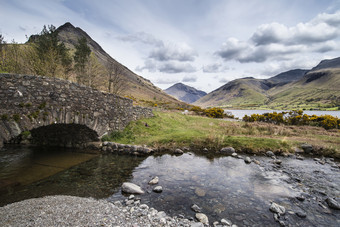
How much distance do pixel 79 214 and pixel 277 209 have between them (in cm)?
681

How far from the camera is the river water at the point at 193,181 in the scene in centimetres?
594

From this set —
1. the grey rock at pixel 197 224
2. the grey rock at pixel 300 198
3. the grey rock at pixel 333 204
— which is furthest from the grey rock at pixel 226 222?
the grey rock at pixel 333 204

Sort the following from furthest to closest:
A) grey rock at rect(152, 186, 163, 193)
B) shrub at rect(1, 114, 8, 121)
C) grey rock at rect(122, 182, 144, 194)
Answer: shrub at rect(1, 114, 8, 121) → grey rock at rect(152, 186, 163, 193) → grey rock at rect(122, 182, 144, 194)

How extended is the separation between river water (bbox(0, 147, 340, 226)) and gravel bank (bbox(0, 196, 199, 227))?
0.68 meters

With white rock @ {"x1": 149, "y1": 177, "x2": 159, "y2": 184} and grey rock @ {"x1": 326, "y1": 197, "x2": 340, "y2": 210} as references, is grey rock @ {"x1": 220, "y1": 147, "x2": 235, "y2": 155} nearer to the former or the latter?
grey rock @ {"x1": 326, "y1": 197, "x2": 340, "y2": 210}

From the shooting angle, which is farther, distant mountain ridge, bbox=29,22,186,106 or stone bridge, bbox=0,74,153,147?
distant mountain ridge, bbox=29,22,186,106

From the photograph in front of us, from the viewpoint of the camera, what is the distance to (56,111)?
32.8 feet

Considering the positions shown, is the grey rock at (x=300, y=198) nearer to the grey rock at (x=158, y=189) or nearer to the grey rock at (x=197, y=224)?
the grey rock at (x=197, y=224)

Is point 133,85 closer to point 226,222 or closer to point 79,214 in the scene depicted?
point 79,214

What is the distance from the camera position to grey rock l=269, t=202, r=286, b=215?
5.73 m

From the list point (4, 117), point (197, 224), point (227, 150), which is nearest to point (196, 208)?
point (197, 224)

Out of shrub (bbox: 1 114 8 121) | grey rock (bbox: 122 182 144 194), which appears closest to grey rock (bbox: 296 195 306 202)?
grey rock (bbox: 122 182 144 194)

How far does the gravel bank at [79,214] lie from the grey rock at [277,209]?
3.03 m

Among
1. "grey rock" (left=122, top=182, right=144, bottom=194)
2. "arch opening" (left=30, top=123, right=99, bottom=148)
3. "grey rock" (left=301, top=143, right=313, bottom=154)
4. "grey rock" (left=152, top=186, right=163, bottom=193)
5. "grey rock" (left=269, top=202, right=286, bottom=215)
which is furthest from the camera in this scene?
"grey rock" (left=301, top=143, right=313, bottom=154)
